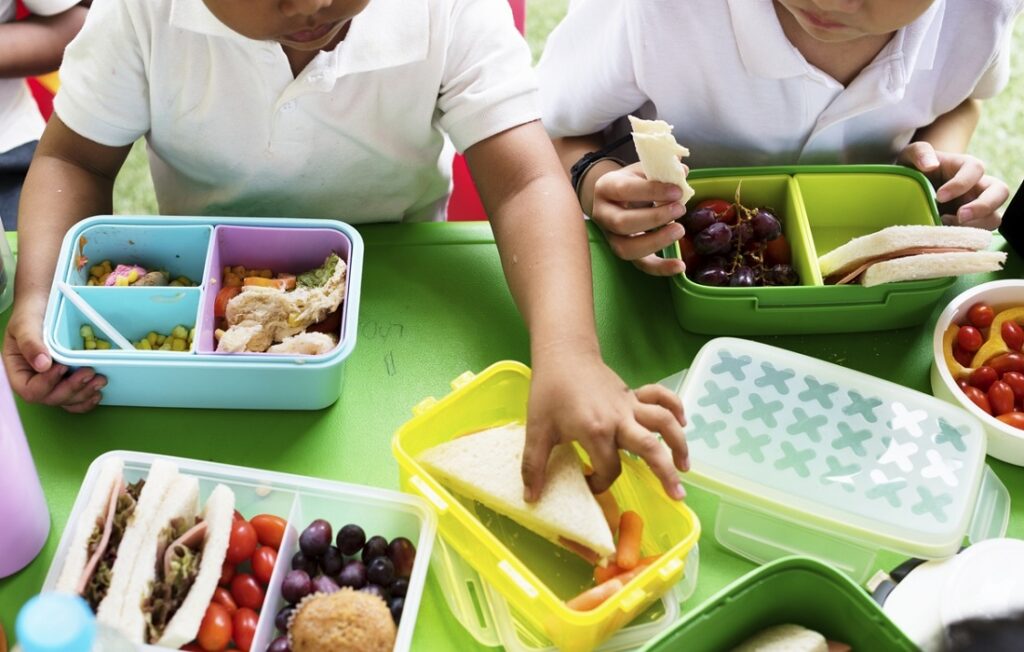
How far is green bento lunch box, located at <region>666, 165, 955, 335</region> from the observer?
2.94 feet

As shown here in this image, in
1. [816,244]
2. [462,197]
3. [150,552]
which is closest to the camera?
[150,552]

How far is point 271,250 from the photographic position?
901mm

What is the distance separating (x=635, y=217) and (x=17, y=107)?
0.87m

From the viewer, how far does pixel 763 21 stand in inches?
37.9

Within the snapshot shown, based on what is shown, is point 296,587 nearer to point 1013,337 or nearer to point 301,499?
point 301,499

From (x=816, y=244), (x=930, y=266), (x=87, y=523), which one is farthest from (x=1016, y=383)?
(x=87, y=523)

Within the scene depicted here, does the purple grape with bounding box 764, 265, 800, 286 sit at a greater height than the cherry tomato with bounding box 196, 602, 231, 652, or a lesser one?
greater

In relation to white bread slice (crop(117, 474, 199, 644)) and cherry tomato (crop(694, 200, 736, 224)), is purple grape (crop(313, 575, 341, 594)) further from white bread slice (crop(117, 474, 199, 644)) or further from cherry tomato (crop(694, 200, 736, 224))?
cherry tomato (crop(694, 200, 736, 224))

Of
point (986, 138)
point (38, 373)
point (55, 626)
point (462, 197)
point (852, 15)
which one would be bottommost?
point (986, 138)

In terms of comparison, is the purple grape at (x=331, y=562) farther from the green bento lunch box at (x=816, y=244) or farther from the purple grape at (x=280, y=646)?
the green bento lunch box at (x=816, y=244)

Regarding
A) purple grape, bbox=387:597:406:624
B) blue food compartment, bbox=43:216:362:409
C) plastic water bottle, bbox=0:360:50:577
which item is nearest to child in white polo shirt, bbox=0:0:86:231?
blue food compartment, bbox=43:216:362:409

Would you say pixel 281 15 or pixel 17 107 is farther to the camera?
pixel 17 107

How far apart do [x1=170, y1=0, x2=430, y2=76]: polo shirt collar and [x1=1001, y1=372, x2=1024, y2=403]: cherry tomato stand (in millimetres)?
615

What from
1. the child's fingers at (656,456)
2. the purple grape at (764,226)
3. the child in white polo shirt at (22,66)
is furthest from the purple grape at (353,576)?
the child in white polo shirt at (22,66)
